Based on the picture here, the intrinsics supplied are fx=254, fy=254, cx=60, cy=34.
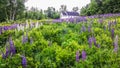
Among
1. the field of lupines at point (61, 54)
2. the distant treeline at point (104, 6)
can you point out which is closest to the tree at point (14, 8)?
the distant treeline at point (104, 6)

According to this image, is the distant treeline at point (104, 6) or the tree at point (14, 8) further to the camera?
the tree at point (14, 8)

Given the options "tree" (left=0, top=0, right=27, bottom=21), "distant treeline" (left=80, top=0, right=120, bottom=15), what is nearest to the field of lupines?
"distant treeline" (left=80, top=0, right=120, bottom=15)

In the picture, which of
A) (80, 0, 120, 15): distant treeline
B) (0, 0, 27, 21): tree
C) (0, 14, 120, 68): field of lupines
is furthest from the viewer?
(0, 0, 27, 21): tree

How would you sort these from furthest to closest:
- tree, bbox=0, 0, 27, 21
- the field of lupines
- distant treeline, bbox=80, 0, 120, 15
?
tree, bbox=0, 0, 27, 21, distant treeline, bbox=80, 0, 120, 15, the field of lupines

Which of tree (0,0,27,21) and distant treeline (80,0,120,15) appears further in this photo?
tree (0,0,27,21)

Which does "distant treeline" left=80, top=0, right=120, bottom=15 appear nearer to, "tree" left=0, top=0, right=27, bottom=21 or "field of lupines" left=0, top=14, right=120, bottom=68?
"tree" left=0, top=0, right=27, bottom=21

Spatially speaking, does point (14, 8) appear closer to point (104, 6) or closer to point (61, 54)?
point (104, 6)

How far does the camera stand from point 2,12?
46.8 meters

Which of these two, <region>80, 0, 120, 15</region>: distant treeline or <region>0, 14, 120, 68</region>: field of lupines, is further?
<region>80, 0, 120, 15</region>: distant treeline

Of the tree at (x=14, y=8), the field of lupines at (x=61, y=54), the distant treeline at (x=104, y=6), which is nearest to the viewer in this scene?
the field of lupines at (x=61, y=54)

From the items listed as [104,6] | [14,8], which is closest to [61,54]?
[104,6]

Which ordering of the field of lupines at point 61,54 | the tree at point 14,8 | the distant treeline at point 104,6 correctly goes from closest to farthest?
the field of lupines at point 61,54 < the distant treeline at point 104,6 < the tree at point 14,8

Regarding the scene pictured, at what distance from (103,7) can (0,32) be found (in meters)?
26.4

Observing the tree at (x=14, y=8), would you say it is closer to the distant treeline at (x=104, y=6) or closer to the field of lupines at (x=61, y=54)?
the distant treeline at (x=104, y=6)
